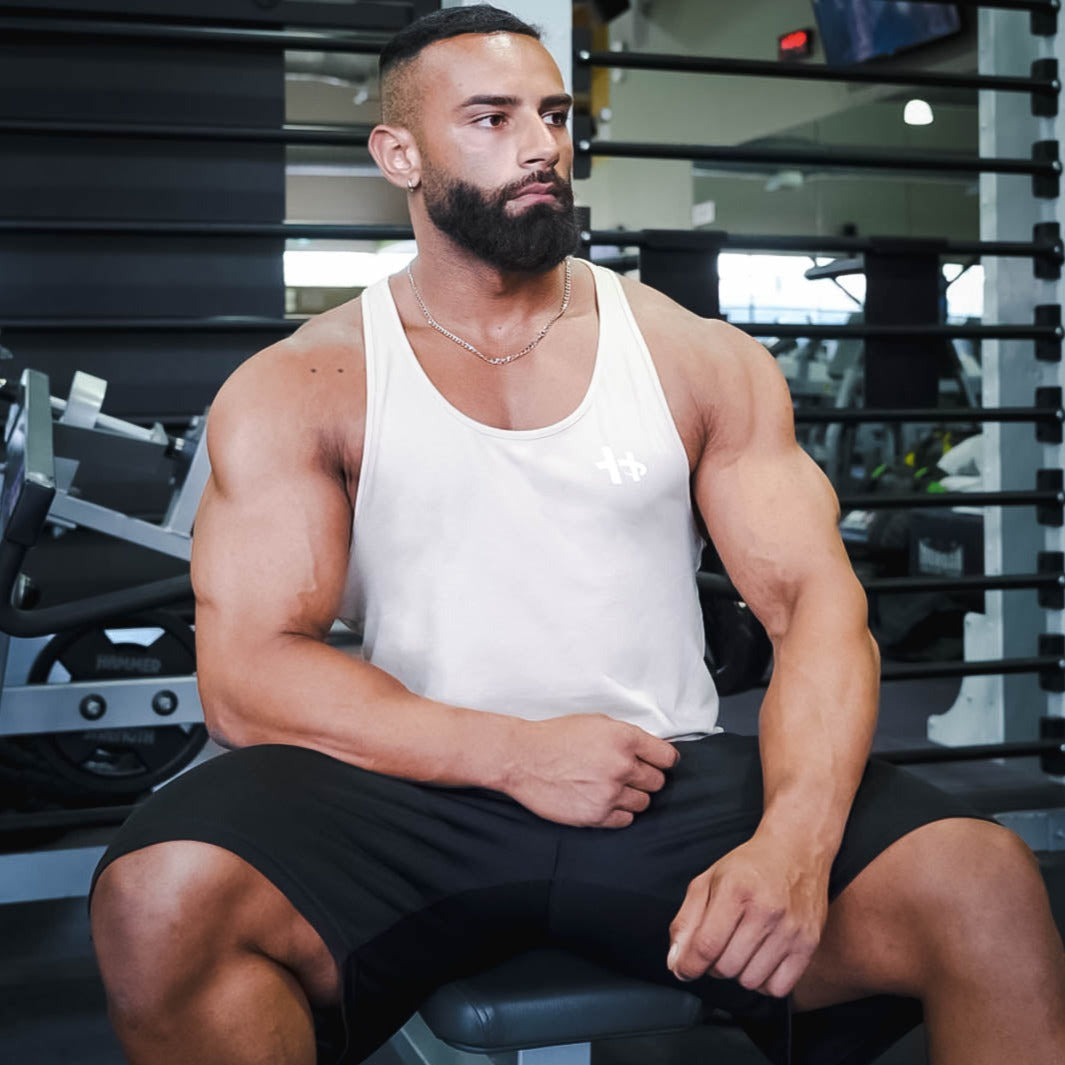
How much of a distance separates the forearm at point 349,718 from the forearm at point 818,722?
26 cm

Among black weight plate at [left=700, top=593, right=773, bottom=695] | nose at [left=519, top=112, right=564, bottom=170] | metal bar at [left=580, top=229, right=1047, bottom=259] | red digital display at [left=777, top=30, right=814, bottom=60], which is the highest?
red digital display at [left=777, top=30, right=814, bottom=60]

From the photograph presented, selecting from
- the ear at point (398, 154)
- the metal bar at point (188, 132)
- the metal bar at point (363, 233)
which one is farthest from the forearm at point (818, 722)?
the metal bar at point (188, 132)

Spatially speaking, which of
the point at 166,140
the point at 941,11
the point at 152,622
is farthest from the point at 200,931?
the point at 941,11

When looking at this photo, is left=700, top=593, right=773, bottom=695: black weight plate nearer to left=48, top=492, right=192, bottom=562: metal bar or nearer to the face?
the face

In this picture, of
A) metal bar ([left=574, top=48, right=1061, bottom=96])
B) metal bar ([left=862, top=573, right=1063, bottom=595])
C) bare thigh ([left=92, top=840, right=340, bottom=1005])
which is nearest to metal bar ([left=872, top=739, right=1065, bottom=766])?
metal bar ([left=862, top=573, right=1063, bottom=595])

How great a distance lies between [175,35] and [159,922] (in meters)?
2.04

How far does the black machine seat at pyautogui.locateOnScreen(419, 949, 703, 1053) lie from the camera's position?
1.14m

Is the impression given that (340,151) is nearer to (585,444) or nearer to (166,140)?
(166,140)

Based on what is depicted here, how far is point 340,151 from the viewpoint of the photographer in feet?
27.8

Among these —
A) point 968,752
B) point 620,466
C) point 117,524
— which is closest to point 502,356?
point 620,466

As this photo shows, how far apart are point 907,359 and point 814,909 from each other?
2006 mm

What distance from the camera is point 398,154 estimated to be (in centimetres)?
167

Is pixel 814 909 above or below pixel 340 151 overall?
below

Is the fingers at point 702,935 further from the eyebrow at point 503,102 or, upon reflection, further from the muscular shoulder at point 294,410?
the eyebrow at point 503,102
